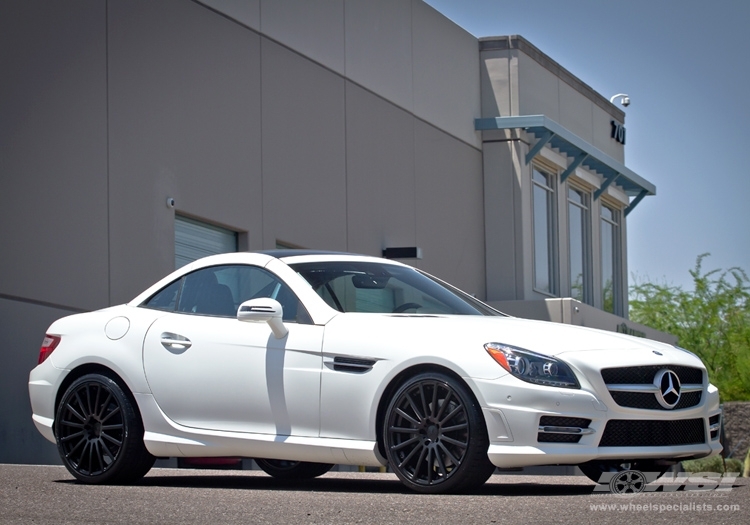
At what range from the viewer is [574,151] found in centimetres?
3053

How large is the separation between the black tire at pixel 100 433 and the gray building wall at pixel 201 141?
562cm

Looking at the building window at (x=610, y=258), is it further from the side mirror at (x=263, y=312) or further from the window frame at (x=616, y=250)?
the side mirror at (x=263, y=312)

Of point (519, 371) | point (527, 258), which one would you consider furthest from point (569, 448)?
point (527, 258)

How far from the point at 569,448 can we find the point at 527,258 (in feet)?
70.8

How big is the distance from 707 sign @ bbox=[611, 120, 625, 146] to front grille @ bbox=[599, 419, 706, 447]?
29001 mm

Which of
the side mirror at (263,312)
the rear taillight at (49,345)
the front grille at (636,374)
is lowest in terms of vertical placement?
the front grille at (636,374)

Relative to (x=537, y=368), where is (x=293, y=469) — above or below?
below

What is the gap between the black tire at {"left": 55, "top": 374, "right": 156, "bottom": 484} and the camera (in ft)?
25.9

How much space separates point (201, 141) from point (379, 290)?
9.62 metres

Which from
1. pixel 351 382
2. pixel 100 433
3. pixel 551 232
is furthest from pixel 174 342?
pixel 551 232

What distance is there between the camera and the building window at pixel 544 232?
2928 centimetres

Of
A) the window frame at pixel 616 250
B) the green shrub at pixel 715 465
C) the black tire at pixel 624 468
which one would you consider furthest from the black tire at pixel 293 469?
the window frame at pixel 616 250

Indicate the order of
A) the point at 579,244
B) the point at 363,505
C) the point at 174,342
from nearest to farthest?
the point at 363,505, the point at 174,342, the point at 579,244

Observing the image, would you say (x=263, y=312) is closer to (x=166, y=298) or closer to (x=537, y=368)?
(x=166, y=298)
